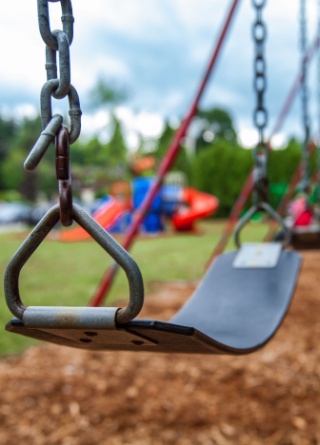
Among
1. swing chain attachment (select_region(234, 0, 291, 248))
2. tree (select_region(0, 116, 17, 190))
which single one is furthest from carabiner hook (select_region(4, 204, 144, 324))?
tree (select_region(0, 116, 17, 190))

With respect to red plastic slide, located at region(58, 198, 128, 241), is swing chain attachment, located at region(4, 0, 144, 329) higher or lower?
higher

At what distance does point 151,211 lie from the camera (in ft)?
27.7

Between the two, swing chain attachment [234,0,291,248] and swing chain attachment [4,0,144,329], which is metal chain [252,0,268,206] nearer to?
swing chain attachment [234,0,291,248]

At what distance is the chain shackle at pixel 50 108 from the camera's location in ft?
1.84

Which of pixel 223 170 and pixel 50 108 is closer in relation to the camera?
pixel 50 108

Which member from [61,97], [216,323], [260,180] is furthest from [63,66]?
[260,180]

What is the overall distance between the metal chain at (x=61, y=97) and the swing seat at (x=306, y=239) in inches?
42.3

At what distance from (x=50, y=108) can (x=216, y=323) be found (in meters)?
0.47

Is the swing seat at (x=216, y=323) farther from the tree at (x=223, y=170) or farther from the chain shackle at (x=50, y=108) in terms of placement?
the tree at (x=223, y=170)

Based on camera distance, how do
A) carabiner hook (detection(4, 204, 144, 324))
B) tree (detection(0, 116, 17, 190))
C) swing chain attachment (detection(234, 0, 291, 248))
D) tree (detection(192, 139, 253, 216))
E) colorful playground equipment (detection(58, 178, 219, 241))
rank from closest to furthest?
carabiner hook (detection(4, 204, 144, 324))
swing chain attachment (detection(234, 0, 291, 248))
colorful playground equipment (detection(58, 178, 219, 241))
tree (detection(192, 139, 253, 216))
tree (detection(0, 116, 17, 190))

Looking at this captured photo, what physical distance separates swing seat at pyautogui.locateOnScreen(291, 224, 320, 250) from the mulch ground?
16.1 inches

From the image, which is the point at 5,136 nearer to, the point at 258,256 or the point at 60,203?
the point at 258,256

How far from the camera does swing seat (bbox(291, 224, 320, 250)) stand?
1.53m

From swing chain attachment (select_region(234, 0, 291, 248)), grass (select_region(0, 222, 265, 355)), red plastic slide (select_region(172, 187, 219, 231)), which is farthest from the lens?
red plastic slide (select_region(172, 187, 219, 231))
